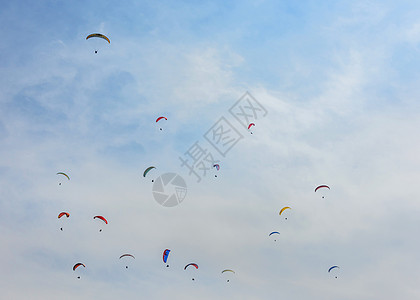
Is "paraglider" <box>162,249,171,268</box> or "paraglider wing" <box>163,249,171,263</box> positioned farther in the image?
"paraglider wing" <box>163,249,171,263</box>

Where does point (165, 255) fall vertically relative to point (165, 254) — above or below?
below

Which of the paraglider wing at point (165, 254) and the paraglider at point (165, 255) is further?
the paraglider wing at point (165, 254)

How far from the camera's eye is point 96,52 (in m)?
74.4

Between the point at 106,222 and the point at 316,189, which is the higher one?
the point at 316,189

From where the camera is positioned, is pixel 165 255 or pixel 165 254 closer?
pixel 165 255

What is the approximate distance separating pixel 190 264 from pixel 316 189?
27469mm

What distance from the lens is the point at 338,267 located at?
272 feet

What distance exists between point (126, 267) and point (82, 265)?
11.6 meters

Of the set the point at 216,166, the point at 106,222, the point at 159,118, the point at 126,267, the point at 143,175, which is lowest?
the point at 126,267

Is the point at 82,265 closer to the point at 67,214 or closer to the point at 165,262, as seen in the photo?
the point at 67,214

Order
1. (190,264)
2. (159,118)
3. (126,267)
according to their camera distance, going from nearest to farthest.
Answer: (126,267) < (190,264) < (159,118)

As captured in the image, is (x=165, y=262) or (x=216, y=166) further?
(x=216, y=166)

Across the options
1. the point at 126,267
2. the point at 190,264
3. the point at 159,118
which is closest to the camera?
the point at 126,267

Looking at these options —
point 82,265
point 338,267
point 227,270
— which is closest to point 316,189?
point 338,267
